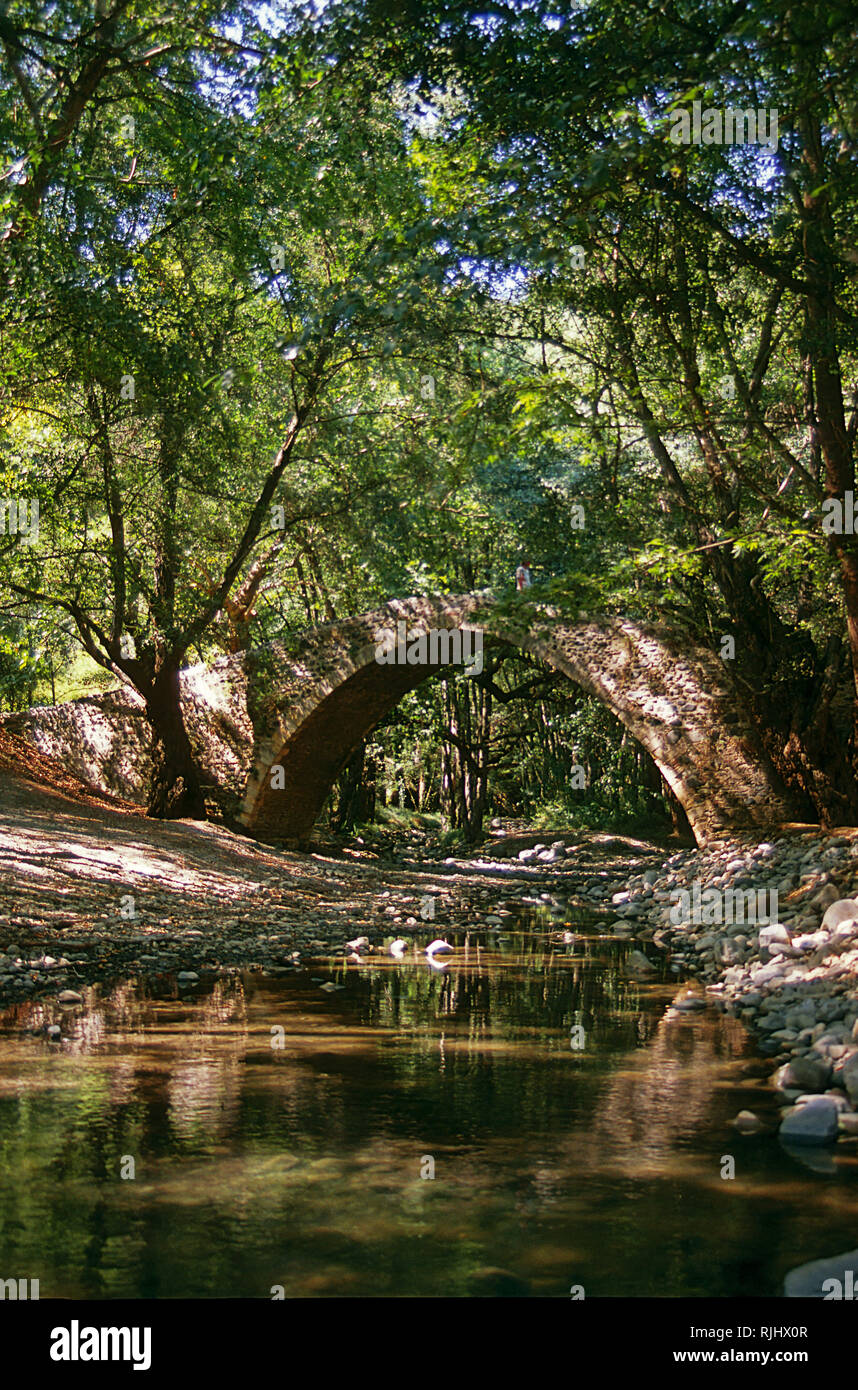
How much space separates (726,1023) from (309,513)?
31.1 feet

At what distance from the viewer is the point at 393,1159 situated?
4027 millimetres

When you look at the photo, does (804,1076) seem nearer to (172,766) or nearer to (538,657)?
(538,657)

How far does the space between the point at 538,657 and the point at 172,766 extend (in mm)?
5161

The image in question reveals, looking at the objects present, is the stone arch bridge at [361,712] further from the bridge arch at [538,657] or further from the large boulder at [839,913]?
the large boulder at [839,913]

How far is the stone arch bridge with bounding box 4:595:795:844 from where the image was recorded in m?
12.0

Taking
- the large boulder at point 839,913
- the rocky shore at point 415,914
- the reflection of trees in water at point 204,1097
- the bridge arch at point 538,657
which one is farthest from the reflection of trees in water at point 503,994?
the bridge arch at point 538,657

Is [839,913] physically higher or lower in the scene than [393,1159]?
higher

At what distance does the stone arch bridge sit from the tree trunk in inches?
24.8

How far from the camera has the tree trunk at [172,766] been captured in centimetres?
1451

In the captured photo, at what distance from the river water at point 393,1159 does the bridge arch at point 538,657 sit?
529cm

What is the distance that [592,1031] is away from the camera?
6145mm

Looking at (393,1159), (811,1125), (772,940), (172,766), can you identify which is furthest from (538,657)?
(393,1159)

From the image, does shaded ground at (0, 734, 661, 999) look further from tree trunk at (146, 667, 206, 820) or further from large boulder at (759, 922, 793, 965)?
large boulder at (759, 922, 793, 965)

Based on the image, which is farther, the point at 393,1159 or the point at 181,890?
the point at 181,890
